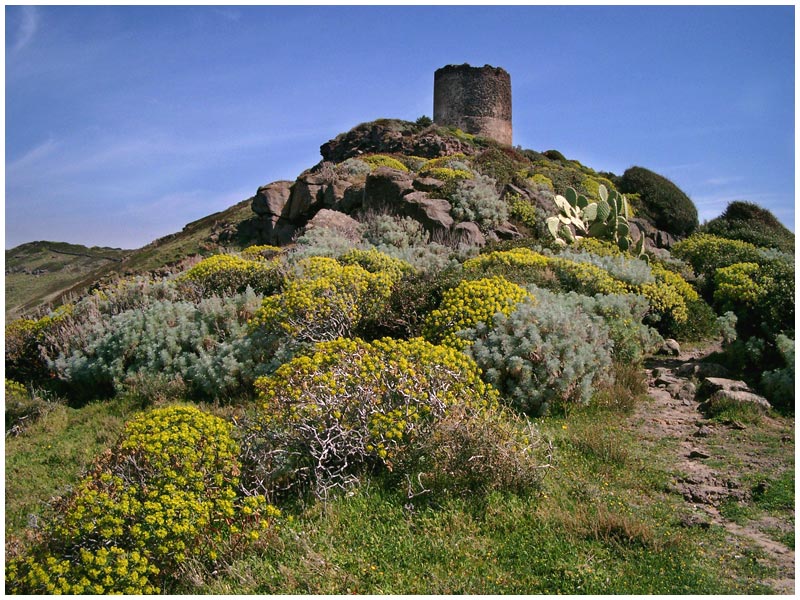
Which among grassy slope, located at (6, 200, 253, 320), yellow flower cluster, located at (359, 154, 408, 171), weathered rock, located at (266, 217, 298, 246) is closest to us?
weathered rock, located at (266, 217, 298, 246)

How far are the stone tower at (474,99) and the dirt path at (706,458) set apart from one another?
34709 mm

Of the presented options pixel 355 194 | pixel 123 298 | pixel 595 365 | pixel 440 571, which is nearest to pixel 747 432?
pixel 595 365

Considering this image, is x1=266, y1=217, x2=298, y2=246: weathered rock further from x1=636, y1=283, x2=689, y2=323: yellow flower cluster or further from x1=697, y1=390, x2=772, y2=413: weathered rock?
x1=697, y1=390, x2=772, y2=413: weathered rock

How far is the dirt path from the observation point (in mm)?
4223

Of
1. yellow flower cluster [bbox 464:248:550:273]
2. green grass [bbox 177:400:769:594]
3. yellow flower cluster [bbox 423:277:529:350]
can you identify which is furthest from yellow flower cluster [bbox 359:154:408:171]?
green grass [bbox 177:400:769:594]

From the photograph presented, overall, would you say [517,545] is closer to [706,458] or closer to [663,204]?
[706,458]

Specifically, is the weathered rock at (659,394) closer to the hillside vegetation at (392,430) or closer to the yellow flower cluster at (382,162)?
the hillside vegetation at (392,430)

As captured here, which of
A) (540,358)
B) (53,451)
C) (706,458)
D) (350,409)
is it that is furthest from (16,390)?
(706,458)

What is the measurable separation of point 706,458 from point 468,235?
31.0ft

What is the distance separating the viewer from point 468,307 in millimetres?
7535

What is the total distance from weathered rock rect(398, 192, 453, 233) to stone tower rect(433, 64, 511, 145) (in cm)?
2548

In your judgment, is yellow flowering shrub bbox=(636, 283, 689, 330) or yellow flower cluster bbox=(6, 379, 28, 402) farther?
yellow flowering shrub bbox=(636, 283, 689, 330)

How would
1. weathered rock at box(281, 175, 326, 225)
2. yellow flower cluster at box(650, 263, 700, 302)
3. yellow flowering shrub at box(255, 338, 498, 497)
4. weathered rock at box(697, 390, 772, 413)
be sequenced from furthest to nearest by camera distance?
weathered rock at box(281, 175, 326, 225) → yellow flower cluster at box(650, 263, 700, 302) → weathered rock at box(697, 390, 772, 413) → yellow flowering shrub at box(255, 338, 498, 497)

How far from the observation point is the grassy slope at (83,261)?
25.3m
